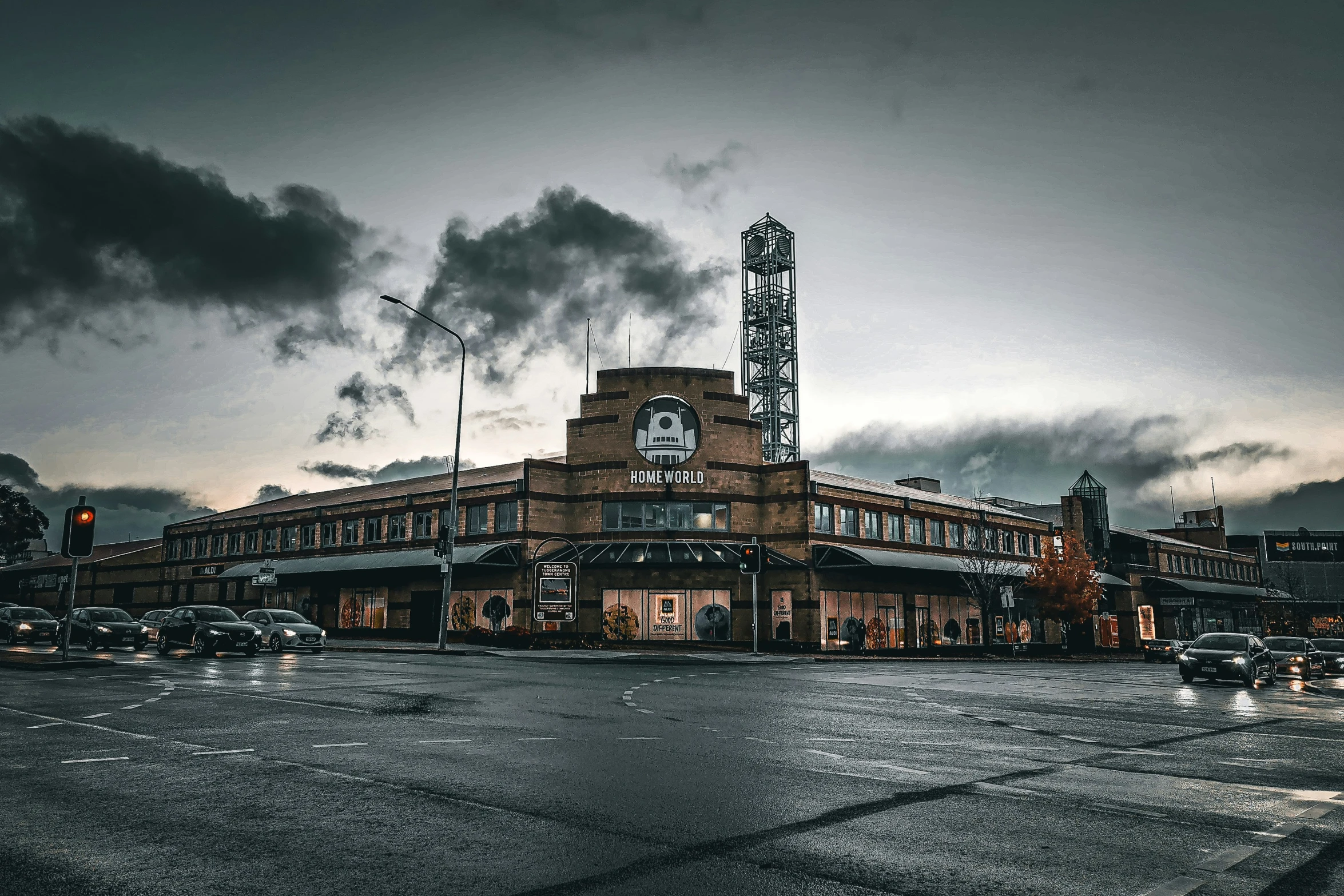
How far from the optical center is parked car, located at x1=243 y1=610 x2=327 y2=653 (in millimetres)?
28594

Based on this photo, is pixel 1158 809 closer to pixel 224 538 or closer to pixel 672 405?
pixel 672 405

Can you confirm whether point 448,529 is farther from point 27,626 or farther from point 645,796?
point 645,796

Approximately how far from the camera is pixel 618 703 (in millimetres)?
14641

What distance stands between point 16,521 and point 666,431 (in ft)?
231

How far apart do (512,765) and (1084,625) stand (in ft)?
194

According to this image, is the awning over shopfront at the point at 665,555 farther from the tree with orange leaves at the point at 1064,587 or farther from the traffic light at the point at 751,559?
the tree with orange leaves at the point at 1064,587

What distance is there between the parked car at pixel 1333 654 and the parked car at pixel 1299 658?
0.39ft

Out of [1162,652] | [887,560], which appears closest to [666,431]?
[887,560]

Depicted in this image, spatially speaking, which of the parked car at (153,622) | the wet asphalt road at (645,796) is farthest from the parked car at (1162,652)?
the parked car at (153,622)

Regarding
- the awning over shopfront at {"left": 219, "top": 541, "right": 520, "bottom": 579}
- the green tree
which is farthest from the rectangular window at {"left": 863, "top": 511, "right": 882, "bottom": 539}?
the green tree

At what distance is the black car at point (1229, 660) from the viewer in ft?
78.0

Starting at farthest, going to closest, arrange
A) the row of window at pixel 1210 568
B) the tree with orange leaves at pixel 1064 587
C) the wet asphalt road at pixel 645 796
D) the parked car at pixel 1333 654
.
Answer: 1. the row of window at pixel 1210 568
2. the tree with orange leaves at pixel 1064 587
3. the parked car at pixel 1333 654
4. the wet asphalt road at pixel 645 796

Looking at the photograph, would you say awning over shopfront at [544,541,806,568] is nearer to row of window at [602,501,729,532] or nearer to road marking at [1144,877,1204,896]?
row of window at [602,501,729,532]

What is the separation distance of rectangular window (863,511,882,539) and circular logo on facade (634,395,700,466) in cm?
1024
